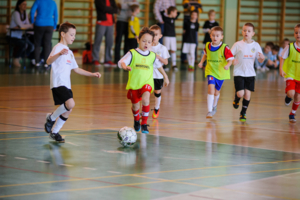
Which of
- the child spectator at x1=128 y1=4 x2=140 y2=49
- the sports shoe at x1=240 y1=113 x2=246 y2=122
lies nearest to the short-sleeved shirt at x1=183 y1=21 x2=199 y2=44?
the child spectator at x1=128 y1=4 x2=140 y2=49

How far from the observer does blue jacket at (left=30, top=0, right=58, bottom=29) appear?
1438 cm

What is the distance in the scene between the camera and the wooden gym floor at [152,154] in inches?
154

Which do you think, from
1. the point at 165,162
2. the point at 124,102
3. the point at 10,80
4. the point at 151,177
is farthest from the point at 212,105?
the point at 10,80

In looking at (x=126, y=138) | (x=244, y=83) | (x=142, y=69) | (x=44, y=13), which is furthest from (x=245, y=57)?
Answer: (x=44, y=13)

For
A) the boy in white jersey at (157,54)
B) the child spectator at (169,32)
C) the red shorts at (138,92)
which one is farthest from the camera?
the child spectator at (169,32)

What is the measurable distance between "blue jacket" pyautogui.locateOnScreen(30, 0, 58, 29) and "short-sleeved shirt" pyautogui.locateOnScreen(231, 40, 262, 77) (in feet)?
24.3

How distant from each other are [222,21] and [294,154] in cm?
1842

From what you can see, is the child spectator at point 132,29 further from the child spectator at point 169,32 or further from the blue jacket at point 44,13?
the blue jacket at point 44,13

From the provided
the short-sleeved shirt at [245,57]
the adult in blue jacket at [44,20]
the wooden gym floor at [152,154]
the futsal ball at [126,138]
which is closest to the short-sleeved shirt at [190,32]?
the adult in blue jacket at [44,20]

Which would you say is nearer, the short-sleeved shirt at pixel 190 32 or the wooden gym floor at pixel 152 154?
the wooden gym floor at pixel 152 154

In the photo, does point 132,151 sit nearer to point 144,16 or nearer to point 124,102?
point 124,102

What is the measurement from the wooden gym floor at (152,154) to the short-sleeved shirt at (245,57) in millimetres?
729

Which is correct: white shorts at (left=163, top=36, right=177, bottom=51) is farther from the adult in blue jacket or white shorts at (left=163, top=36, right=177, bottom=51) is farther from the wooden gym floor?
the wooden gym floor

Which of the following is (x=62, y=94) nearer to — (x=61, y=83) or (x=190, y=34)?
→ (x=61, y=83)
